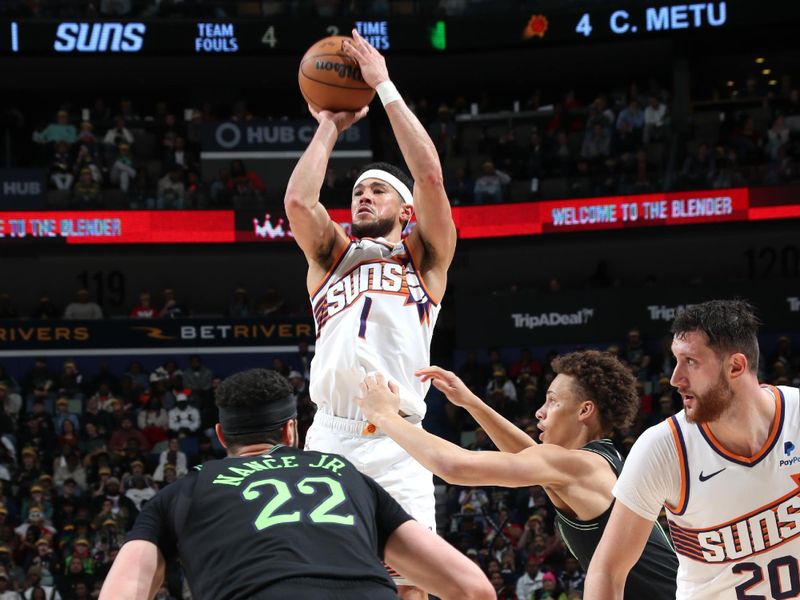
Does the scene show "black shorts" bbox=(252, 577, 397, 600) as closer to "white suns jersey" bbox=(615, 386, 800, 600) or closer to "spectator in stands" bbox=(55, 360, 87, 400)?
"white suns jersey" bbox=(615, 386, 800, 600)

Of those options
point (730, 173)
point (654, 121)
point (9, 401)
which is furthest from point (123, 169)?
point (730, 173)

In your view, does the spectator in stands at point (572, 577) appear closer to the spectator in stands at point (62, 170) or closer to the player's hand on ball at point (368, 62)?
the player's hand on ball at point (368, 62)

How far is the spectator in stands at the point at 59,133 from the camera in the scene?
75.4ft

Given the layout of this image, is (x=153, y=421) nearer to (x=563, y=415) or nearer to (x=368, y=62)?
(x=368, y=62)

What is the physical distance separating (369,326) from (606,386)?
122cm

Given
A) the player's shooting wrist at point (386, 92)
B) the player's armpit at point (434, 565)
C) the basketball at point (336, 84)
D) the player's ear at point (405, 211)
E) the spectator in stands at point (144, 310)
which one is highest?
the basketball at point (336, 84)

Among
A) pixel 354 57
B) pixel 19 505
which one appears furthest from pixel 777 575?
pixel 19 505

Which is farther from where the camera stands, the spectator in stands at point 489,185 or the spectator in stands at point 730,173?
the spectator in stands at point 489,185

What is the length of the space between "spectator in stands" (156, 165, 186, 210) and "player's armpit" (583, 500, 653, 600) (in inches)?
704

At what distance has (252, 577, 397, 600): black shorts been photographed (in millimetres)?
3336

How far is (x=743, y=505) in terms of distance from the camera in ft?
13.5

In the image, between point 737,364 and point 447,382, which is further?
point 447,382

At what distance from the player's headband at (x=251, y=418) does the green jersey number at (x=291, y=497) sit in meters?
0.23

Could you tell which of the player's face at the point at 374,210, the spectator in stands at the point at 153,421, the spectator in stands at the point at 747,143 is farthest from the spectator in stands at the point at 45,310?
the player's face at the point at 374,210
